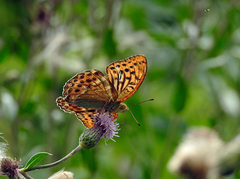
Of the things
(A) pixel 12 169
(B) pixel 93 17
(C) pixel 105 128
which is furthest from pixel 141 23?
(A) pixel 12 169

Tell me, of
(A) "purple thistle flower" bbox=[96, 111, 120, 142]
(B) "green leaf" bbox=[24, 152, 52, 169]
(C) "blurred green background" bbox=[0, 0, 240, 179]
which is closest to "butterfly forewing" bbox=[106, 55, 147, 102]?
(A) "purple thistle flower" bbox=[96, 111, 120, 142]

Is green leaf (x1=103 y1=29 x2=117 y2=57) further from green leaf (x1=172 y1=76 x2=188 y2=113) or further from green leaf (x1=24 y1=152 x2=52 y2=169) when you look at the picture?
green leaf (x1=24 y1=152 x2=52 y2=169)

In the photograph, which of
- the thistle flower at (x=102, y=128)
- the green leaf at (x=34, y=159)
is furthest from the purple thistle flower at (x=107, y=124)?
the green leaf at (x=34, y=159)

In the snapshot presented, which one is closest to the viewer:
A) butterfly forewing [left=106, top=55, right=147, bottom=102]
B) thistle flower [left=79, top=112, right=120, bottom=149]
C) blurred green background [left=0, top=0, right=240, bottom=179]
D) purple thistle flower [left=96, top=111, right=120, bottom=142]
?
thistle flower [left=79, top=112, right=120, bottom=149]

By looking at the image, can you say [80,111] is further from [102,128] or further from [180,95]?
[180,95]

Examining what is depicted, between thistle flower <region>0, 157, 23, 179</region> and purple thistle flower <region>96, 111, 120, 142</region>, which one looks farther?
purple thistle flower <region>96, 111, 120, 142</region>

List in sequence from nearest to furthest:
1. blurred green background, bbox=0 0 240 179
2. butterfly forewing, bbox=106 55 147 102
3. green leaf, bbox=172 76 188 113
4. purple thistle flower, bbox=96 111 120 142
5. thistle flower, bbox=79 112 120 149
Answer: thistle flower, bbox=79 112 120 149, purple thistle flower, bbox=96 111 120 142, butterfly forewing, bbox=106 55 147 102, green leaf, bbox=172 76 188 113, blurred green background, bbox=0 0 240 179
